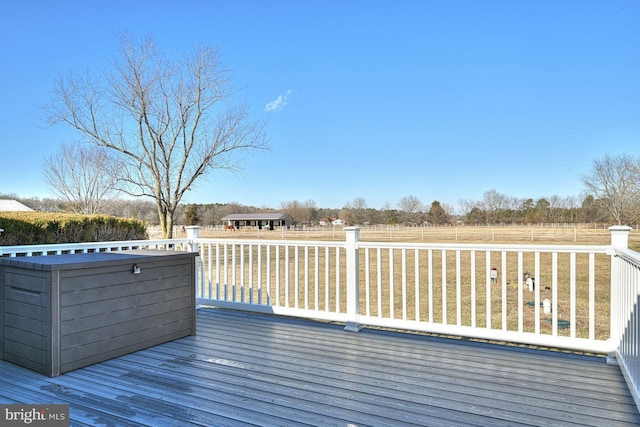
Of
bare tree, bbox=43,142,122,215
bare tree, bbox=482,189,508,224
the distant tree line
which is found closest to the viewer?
bare tree, bbox=43,142,122,215

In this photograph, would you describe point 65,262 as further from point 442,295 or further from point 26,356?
point 442,295

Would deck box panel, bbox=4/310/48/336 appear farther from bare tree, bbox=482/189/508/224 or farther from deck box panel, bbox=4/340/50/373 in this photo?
bare tree, bbox=482/189/508/224

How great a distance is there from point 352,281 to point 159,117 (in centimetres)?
961

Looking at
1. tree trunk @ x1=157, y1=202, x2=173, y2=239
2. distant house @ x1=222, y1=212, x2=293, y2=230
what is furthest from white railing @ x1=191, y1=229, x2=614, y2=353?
distant house @ x1=222, y1=212, x2=293, y2=230

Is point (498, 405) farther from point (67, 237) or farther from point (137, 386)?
point (67, 237)

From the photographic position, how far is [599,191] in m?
28.2

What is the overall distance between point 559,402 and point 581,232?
34098mm

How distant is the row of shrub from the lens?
7043 mm

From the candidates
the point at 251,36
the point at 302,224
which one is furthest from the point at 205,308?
the point at 302,224

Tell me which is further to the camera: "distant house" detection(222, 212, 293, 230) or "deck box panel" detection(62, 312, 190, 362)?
"distant house" detection(222, 212, 293, 230)

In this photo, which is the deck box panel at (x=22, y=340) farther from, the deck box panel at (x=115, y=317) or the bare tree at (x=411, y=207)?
the bare tree at (x=411, y=207)

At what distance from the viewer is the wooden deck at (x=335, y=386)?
1986 mm

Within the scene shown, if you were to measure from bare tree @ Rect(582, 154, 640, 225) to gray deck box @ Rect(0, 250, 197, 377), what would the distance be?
86.9 ft

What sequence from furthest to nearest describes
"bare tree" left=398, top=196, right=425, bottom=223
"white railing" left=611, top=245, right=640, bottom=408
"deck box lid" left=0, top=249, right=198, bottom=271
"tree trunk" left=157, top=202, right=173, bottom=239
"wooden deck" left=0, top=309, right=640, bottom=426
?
"bare tree" left=398, top=196, right=425, bottom=223
"tree trunk" left=157, top=202, right=173, bottom=239
"deck box lid" left=0, top=249, right=198, bottom=271
"white railing" left=611, top=245, right=640, bottom=408
"wooden deck" left=0, top=309, right=640, bottom=426
